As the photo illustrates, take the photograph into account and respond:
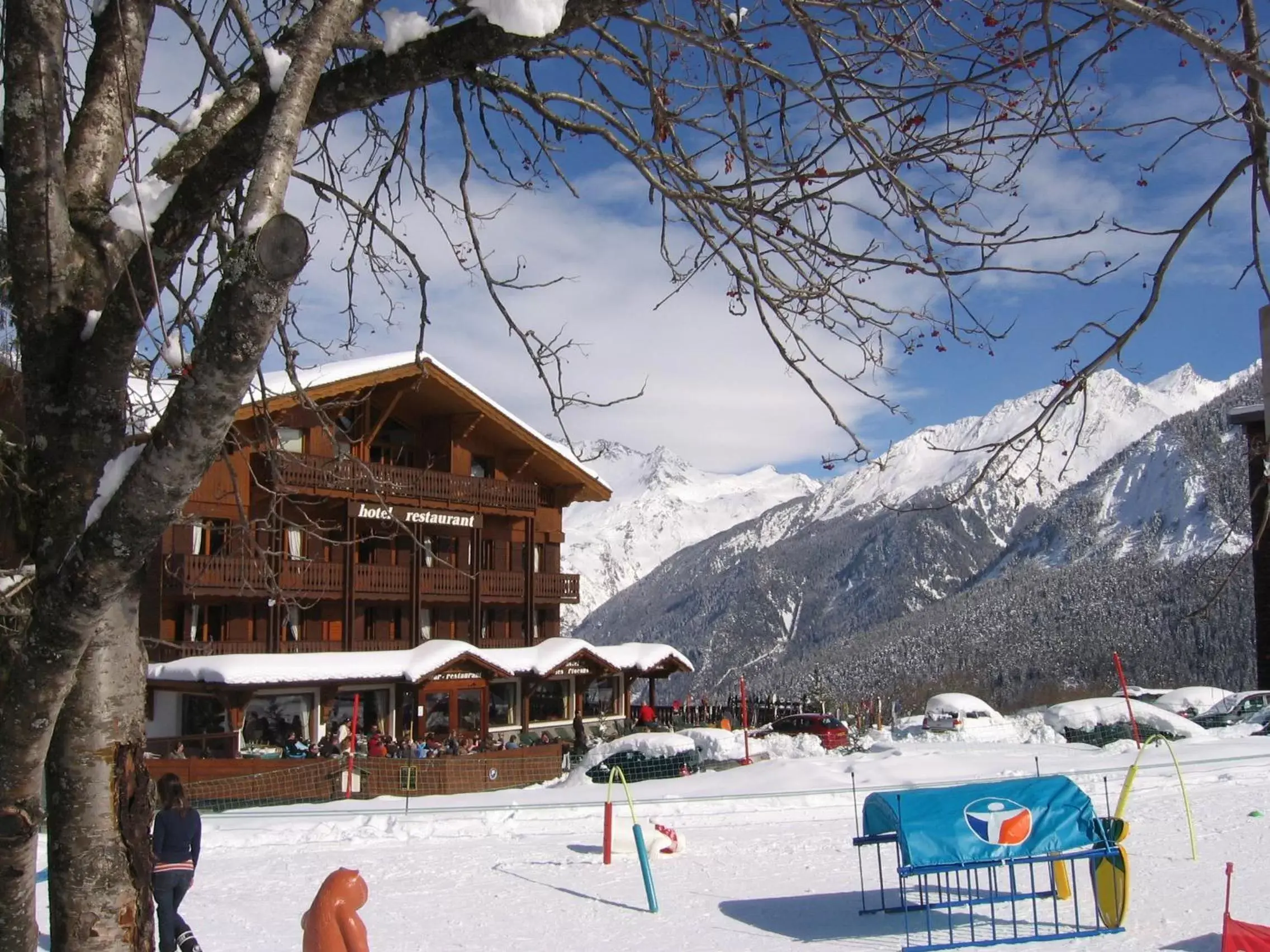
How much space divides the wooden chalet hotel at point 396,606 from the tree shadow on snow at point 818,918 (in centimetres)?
1256

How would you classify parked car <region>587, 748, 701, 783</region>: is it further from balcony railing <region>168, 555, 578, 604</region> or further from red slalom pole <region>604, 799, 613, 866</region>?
red slalom pole <region>604, 799, 613, 866</region>

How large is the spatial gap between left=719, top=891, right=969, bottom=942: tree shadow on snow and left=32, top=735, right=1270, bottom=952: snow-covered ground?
3 cm

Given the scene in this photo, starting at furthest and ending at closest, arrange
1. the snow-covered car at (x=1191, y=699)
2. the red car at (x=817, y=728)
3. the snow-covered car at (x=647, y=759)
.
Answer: the snow-covered car at (x=1191, y=699)
the red car at (x=817, y=728)
the snow-covered car at (x=647, y=759)

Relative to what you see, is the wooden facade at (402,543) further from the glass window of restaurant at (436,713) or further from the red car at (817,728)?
the red car at (817,728)

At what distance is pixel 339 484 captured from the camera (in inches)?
293

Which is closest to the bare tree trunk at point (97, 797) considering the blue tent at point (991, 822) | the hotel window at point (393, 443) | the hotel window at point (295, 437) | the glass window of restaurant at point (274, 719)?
the blue tent at point (991, 822)

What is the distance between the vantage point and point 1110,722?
1346 inches

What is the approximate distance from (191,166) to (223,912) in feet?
32.5

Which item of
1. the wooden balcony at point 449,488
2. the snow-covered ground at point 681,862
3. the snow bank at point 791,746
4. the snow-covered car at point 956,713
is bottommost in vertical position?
the snow-covered ground at point 681,862

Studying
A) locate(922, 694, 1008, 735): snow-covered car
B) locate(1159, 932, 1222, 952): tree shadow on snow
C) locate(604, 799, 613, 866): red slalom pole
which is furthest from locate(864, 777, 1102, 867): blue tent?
locate(922, 694, 1008, 735): snow-covered car

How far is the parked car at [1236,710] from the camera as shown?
119 ft

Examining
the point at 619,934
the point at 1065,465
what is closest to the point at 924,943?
the point at 619,934

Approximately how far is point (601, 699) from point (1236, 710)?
20181 millimetres

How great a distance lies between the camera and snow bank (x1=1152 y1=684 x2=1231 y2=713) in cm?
4356
